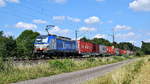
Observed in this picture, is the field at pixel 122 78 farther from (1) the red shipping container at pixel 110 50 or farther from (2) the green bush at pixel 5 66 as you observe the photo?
(1) the red shipping container at pixel 110 50

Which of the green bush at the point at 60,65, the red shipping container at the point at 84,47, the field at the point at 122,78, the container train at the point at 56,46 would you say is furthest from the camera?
the red shipping container at the point at 84,47

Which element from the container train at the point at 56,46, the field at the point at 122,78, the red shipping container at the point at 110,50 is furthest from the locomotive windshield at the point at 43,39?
the red shipping container at the point at 110,50

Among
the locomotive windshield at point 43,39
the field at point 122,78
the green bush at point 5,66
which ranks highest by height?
the locomotive windshield at point 43,39

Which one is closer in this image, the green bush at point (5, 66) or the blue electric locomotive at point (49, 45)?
the green bush at point (5, 66)

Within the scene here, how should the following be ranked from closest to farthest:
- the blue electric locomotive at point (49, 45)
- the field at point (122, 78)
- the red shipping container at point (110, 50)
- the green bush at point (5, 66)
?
the field at point (122, 78) < the green bush at point (5, 66) < the blue electric locomotive at point (49, 45) < the red shipping container at point (110, 50)

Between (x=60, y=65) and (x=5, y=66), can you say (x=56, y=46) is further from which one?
(x=5, y=66)

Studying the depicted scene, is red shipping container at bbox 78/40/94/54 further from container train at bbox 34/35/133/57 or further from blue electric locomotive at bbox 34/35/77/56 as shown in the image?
blue electric locomotive at bbox 34/35/77/56

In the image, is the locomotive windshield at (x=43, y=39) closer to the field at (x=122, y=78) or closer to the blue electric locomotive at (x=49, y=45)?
the blue electric locomotive at (x=49, y=45)

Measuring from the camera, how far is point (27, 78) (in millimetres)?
14219

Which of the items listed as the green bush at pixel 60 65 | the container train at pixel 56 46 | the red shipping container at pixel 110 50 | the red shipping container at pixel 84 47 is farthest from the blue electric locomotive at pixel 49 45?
the red shipping container at pixel 110 50

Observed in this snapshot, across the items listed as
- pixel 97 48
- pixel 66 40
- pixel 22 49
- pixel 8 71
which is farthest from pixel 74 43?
pixel 8 71

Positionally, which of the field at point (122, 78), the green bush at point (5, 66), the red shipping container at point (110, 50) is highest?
the red shipping container at point (110, 50)

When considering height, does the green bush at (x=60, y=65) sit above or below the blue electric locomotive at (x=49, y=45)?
below

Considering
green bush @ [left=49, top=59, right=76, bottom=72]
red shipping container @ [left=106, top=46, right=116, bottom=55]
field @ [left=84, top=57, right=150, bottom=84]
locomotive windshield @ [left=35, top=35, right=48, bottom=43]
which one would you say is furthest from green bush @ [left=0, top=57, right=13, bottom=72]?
red shipping container @ [left=106, top=46, right=116, bottom=55]
